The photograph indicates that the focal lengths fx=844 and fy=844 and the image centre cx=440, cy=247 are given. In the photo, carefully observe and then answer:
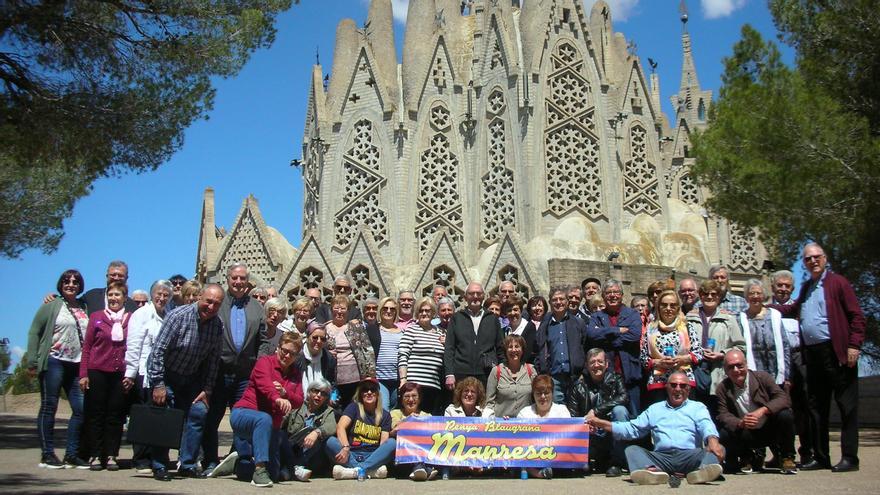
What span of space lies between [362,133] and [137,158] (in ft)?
53.7

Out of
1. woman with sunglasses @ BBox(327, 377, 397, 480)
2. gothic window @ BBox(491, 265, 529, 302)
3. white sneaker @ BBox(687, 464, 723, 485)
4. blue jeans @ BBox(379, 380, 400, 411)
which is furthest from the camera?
gothic window @ BBox(491, 265, 529, 302)

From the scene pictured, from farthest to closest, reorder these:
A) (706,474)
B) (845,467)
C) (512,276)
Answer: (512,276) → (845,467) → (706,474)

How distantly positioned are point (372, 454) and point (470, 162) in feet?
55.3

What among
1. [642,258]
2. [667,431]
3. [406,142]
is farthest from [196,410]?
[406,142]

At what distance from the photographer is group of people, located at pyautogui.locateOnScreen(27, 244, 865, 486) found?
277 inches

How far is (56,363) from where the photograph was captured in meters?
7.74

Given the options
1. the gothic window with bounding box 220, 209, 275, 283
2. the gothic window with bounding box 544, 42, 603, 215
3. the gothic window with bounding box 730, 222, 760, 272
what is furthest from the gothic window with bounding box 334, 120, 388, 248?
the gothic window with bounding box 730, 222, 760, 272

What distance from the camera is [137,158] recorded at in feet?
28.6

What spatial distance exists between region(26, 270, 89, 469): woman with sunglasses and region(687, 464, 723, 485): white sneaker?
209 inches

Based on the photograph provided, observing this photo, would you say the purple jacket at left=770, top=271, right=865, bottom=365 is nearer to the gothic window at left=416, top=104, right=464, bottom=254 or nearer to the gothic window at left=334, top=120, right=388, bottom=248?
the gothic window at left=416, top=104, right=464, bottom=254

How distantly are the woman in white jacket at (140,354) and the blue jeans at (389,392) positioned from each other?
2.31m

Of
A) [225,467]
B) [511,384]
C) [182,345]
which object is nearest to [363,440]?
[225,467]

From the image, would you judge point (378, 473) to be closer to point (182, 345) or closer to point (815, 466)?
point (182, 345)

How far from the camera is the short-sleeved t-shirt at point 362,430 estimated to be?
7.58 m
